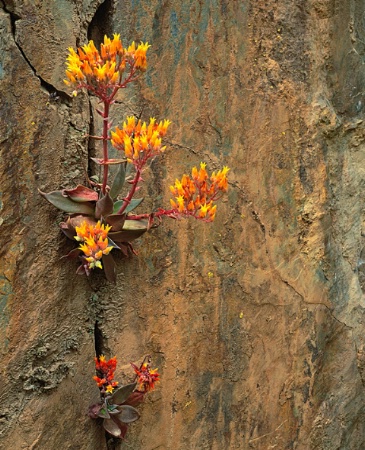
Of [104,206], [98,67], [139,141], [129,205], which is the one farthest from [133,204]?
[98,67]

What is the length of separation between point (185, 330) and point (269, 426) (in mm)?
499

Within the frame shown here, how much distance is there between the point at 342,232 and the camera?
2559 millimetres

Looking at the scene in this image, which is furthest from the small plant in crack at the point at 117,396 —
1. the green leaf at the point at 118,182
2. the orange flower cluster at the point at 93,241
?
the green leaf at the point at 118,182

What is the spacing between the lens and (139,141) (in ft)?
5.63

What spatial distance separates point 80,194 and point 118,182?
111mm

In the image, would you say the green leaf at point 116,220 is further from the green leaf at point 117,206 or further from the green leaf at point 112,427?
the green leaf at point 112,427

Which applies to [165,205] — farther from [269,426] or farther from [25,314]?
[269,426]

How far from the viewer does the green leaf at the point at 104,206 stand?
1817mm

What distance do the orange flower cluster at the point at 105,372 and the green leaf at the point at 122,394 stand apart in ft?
0.06

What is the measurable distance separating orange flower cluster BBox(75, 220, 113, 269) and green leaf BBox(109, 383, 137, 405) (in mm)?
405

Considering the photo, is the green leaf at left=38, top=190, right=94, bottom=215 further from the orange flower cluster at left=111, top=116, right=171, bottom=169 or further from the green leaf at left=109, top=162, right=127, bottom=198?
the orange flower cluster at left=111, top=116, right=171, bottom=169

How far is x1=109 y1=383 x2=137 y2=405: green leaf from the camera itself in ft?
6.21

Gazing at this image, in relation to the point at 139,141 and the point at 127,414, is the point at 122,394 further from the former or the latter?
the point at 139,141

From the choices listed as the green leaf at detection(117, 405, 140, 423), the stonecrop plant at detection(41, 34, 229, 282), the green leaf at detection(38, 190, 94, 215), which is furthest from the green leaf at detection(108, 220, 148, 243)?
the green leaf at detection(117, 405, 140, 423)
